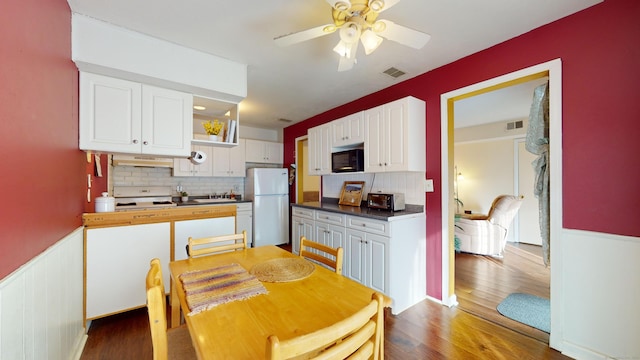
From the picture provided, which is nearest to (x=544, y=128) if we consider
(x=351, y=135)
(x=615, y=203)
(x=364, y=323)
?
(x=615, y=203)

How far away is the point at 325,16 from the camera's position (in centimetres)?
177

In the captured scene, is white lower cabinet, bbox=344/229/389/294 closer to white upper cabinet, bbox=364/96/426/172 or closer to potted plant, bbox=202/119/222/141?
white upper cabinet, bbox=364/96/426/172

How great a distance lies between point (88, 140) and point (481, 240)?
4.99 m

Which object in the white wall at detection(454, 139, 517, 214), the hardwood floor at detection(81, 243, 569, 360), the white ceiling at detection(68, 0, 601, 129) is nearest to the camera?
the white ceiling at detection(68, 0, 601, 129)

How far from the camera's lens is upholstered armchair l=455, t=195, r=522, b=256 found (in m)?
3.85

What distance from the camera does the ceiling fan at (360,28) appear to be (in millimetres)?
1314

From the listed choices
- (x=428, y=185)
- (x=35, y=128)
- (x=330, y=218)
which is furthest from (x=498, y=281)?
(x=35, y=128)

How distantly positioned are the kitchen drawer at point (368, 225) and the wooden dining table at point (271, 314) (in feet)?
3.66

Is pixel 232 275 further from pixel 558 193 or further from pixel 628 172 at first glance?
pixel 628 172

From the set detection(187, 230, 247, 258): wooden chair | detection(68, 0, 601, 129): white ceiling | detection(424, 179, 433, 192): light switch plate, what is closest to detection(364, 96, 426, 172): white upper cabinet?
detection(424, 179, 433, 192): light switch plate

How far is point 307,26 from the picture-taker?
189 cm

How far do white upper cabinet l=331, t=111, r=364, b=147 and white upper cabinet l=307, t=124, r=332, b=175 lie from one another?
127mm

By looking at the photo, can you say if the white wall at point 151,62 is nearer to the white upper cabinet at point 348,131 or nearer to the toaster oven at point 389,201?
→ the white upper cabinet at point 348,131

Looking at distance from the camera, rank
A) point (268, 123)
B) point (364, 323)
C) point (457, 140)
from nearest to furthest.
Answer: point (364, 323), point (268, 123), point (457, 140)
